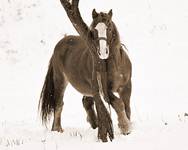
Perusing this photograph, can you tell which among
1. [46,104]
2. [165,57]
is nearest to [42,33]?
[165,57]

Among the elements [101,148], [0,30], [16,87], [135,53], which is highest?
[0,30]

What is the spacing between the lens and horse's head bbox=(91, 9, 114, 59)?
5979 millimetres

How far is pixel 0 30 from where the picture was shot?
57.6ft

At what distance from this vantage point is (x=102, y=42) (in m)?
5.98

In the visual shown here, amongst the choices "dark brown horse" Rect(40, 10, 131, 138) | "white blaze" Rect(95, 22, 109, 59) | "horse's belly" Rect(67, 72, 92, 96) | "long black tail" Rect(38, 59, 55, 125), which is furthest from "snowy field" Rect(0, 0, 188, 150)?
"white blaze" Rect(95, 22, 109, 59)

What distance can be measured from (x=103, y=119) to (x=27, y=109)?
264 inches

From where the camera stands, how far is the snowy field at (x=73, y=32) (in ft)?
36.6

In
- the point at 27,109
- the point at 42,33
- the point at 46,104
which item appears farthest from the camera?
the point at 42,33

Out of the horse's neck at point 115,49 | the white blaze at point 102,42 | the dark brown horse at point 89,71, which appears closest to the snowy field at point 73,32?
the dark brown horse at point 89,71

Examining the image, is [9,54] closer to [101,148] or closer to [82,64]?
[82,64]

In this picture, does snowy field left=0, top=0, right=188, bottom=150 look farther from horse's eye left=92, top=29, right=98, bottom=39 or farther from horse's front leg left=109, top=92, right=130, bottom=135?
horse's eye left=92, top=29, right=98, bottom=39

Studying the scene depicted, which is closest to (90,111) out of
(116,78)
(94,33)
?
(116,78)

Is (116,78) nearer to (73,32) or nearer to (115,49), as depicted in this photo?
(115,49)

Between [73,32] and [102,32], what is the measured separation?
11.1 metres
